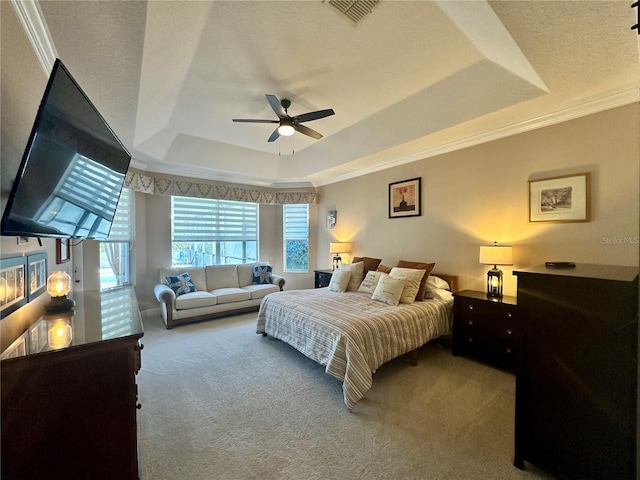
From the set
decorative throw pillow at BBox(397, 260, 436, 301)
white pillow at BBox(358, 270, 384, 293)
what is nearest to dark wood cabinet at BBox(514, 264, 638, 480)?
decorative throw pillow at BBox(397, 260, 436, 301)

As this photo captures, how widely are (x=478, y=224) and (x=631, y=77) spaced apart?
177 centimetres

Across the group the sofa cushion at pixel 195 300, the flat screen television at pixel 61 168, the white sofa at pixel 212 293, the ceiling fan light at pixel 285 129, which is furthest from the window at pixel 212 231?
the flat screen television at pixel 61 168

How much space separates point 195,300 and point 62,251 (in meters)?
2.00

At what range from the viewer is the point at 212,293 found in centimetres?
463

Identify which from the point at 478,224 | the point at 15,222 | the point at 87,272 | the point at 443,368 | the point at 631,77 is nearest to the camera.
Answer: the point at 15,222

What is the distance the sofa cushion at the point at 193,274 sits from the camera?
464 centimetres

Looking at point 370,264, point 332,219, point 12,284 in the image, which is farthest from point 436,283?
point 12,284

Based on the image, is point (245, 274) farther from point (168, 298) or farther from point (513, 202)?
point (513, 202)

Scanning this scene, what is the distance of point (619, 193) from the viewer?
2422mm

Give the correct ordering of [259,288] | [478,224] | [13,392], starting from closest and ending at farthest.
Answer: [13,392] < [478,224] < [259,288]

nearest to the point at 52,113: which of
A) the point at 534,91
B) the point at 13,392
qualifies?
the point at 13,392

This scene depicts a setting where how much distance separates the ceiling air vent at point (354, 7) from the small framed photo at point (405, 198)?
2621 mm

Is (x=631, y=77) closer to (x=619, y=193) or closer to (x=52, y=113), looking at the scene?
(x=619, y=193)

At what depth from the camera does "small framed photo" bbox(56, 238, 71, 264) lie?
232 centimetres
